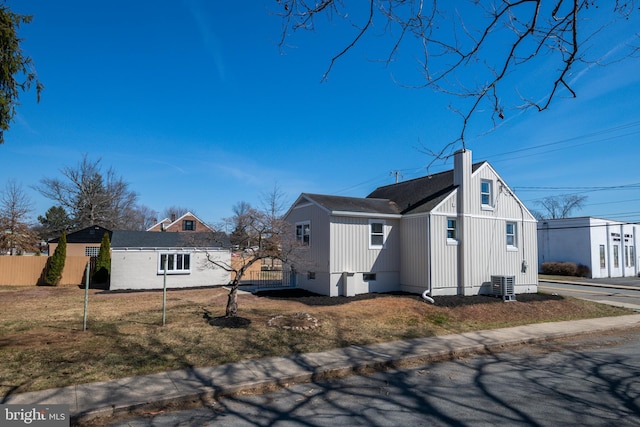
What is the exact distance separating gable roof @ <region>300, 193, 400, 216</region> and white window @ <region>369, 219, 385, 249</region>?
0.50 m

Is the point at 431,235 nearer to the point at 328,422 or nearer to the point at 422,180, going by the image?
the point at 422,180

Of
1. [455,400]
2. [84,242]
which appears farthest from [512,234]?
[84,242]

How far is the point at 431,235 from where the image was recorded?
1555cm

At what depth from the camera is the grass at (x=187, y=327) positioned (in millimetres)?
7117

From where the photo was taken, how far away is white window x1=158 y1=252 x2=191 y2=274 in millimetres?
20734

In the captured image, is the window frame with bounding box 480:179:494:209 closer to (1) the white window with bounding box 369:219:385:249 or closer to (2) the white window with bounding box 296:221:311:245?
(1) the white window with bounding box 369:219:385:249

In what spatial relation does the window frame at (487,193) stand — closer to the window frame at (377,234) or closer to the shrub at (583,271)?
the window frame at (377,234)

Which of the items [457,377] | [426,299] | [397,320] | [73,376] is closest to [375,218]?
[426,299]

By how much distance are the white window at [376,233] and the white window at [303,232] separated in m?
2.93

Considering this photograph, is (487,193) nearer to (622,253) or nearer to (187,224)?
(622,253)

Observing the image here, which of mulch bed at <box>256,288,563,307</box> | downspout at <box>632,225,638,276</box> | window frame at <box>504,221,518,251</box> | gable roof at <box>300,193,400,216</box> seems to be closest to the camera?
mulch bed at <box>256,288,563,307</box>

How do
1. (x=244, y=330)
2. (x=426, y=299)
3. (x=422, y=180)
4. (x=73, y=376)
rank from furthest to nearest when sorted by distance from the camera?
(x=422, y=180) → (x=426, y=299) → (x=244, y=330) → (x=73, y=376)

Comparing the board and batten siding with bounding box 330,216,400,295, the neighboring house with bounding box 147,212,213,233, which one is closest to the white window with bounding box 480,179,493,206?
the board and batten siding with bounding box 330,216,400,295

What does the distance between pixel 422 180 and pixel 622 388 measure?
14280mm
